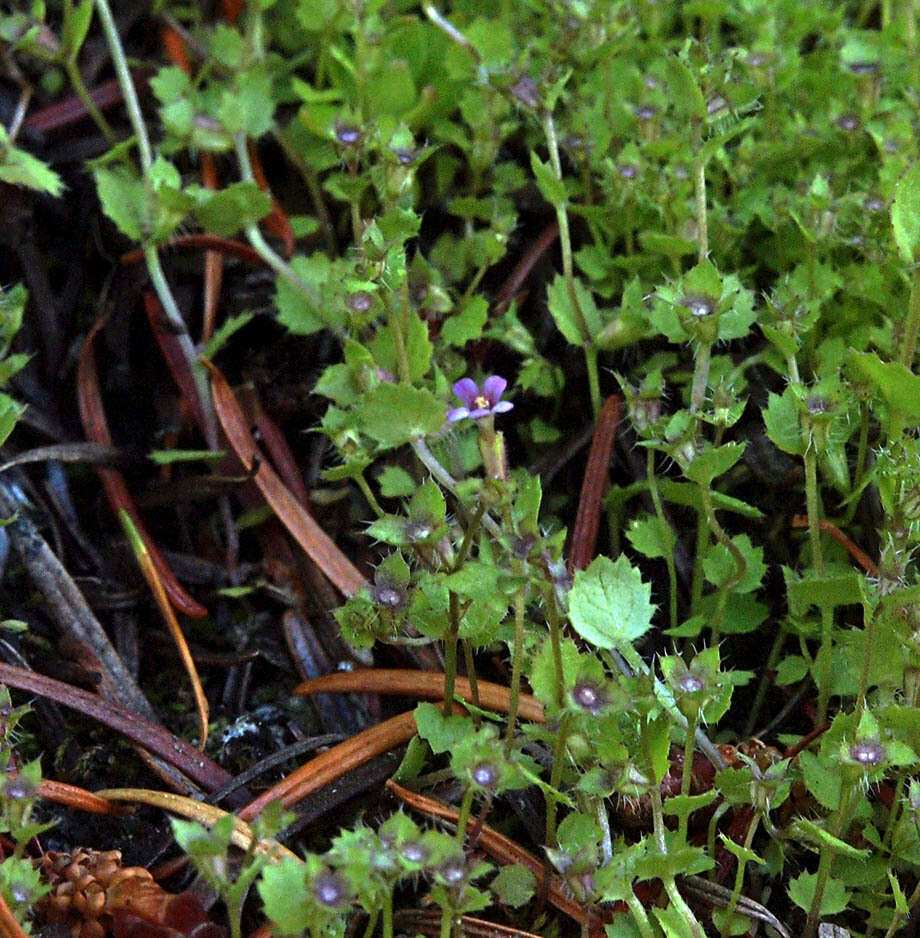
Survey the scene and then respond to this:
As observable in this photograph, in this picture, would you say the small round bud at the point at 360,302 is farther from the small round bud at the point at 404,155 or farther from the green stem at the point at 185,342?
the green stem at the point at 185,342

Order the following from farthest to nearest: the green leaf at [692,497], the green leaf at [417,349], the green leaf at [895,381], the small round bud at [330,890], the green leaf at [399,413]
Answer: the green leaf at [417,349]
the green leaf at [692,497]
the green leaf at [399,413]
the green leaf at [895,381]
the small round bud at [330,890]

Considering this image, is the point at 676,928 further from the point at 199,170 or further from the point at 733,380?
the point at 199,170

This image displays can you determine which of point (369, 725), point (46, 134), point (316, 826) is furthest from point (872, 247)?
point (46, 134)

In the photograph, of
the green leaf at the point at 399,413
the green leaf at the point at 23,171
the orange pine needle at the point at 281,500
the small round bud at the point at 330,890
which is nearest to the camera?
the small round bud at the point at 330,890

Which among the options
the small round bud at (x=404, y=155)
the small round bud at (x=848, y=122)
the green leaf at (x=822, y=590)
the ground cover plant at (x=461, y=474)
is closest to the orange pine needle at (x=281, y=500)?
the ground cover plant at (x=461, y=474)

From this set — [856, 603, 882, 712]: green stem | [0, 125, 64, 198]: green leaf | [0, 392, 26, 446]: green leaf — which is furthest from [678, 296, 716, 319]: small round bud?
[0, 125, 64, 198]: green leaf

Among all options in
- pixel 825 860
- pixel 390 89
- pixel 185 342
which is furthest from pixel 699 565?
pixel 390 89

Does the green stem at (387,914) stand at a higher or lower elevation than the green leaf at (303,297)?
lower
